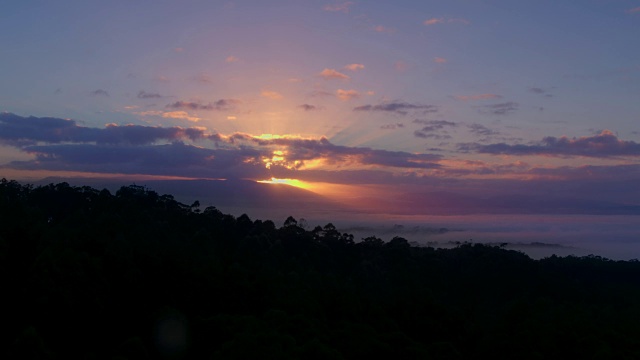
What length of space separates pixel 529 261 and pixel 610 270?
17.6 metres

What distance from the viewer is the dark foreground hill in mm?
21703

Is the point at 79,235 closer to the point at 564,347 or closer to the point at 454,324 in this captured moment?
the point at 454,324

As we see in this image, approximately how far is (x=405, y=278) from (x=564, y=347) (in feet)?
85.1

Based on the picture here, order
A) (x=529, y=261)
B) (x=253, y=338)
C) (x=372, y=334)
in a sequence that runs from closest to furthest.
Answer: (x=253, y=338) < (x=372, y=334) < (x=529, y=261)

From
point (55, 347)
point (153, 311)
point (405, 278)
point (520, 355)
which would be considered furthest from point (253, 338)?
point (405, 278)

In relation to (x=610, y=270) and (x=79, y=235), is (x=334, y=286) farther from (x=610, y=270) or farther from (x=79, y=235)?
(x=610, y=270)

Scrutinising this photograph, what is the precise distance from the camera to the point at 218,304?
1151 inches

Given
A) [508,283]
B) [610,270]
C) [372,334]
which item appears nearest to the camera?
[372,334]

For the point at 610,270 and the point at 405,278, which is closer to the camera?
the point at 405,278

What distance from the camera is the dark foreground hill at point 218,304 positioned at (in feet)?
71.2

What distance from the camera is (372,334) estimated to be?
82.2 ft

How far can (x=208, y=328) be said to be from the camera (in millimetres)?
23219

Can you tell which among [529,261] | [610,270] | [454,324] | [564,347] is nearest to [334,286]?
[454,324]

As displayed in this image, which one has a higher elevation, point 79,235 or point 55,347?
point 79,235
